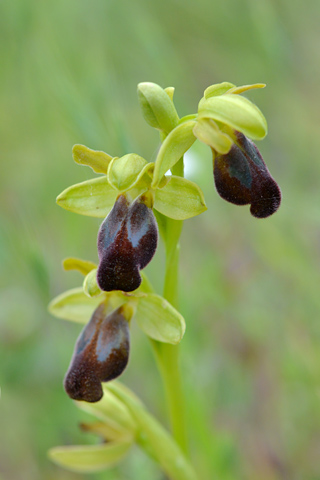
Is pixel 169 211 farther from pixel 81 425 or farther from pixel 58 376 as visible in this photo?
pixel 58 376

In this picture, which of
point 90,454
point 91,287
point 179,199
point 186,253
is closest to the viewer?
point 179,199

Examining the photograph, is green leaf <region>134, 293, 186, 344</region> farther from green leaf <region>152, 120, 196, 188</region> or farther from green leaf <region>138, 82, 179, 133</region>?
green leaf <region>138, 82, 179, 133</region>

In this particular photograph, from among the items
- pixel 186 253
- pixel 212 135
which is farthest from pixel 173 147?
pixel 186 253

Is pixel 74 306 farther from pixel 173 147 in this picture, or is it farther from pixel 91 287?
pixel 173 147

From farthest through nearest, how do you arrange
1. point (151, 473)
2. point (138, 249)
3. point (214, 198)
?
point (214, 198)
point (151, 473)
point (138, 249)

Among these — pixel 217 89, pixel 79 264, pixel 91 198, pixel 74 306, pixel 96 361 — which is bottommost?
pixel 96 361

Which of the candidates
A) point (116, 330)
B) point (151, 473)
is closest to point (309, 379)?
point (151, 473)

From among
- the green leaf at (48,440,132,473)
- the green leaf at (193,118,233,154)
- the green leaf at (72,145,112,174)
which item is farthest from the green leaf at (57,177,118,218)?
the green leaf at (48,440,132,473)
